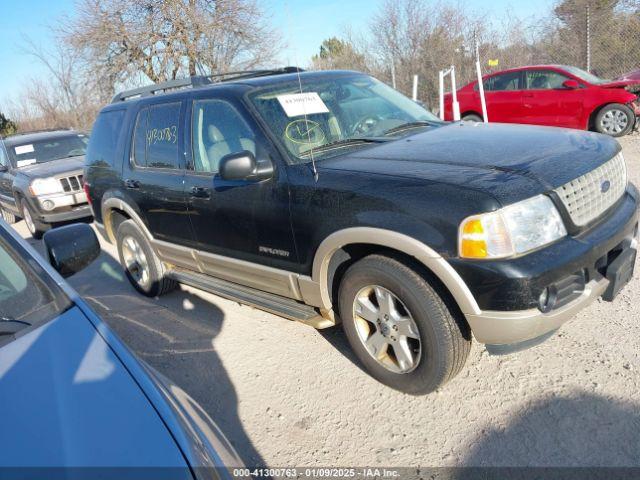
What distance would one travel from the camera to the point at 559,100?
30.7ft

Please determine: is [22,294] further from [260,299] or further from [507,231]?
[507,231]

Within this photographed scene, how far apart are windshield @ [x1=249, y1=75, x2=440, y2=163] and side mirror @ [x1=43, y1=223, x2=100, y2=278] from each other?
51.8 inches

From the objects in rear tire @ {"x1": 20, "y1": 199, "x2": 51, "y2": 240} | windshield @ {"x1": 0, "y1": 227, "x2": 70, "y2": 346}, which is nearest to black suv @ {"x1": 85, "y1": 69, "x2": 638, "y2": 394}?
windshield @ {"x1": 0, "y1": 227, "x2": 70, "y2": 346}

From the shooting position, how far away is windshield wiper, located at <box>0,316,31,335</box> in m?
1.80

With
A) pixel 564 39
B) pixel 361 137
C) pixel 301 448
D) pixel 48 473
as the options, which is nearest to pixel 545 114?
pixel 564 39

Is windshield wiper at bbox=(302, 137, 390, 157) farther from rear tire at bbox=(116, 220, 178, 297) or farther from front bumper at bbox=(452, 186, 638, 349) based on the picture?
rear tire at bbox=(116, 220, 178, 297)

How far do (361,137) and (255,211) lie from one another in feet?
2.98

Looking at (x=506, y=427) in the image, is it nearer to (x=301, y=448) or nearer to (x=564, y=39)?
(x=301, y=448)

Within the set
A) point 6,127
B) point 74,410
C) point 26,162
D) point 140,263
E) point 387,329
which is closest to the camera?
point 74,410

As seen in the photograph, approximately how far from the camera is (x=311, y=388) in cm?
306

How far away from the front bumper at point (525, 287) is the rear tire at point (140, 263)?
10.6 ft

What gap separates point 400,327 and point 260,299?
1.14 metres

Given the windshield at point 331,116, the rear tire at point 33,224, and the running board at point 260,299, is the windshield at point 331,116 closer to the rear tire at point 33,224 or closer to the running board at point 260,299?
the running board at point 260,299

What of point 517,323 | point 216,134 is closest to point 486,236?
point 517,323
